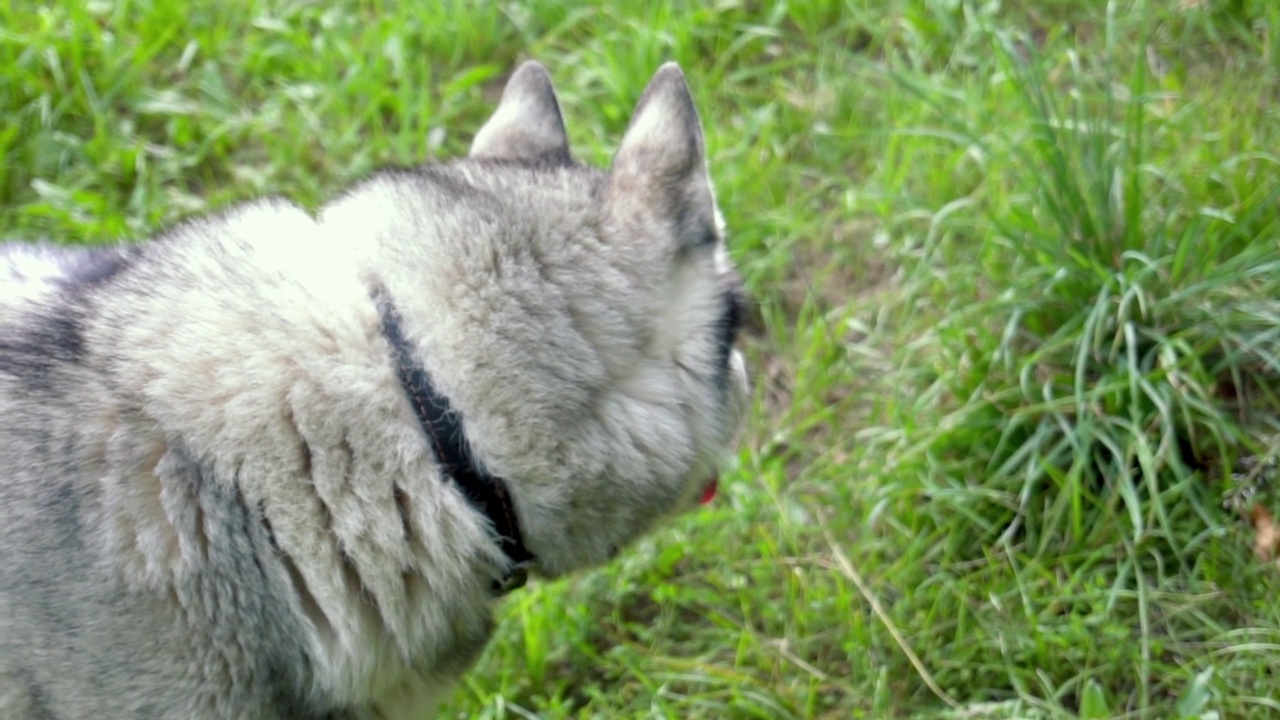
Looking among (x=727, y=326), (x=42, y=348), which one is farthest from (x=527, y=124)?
(x=42, y=348)

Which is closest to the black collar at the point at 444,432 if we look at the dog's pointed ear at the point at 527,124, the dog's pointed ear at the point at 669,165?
the dog's pointed ear at the point at 669,165

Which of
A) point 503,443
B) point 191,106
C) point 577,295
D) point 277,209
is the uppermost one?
point 191,106

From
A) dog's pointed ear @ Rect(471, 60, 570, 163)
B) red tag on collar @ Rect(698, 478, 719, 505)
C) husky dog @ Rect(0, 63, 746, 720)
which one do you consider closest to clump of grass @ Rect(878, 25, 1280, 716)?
red tag on collar @ Rect(698, 478, 719, 505)

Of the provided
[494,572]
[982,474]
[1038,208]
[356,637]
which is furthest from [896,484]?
[356,637]

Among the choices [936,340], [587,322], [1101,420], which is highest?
[587,322]

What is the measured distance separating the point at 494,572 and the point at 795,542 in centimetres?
124

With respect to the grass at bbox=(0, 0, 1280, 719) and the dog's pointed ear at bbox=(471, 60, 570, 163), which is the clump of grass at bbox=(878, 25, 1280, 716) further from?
the dog's pointed ear at bbox=(471, 60, 570, 163)

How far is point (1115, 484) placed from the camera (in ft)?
9.71

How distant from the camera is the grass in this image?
2893 mm

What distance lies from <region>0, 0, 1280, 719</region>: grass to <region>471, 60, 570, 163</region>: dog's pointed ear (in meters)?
1.19

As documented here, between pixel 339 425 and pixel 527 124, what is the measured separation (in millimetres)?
859

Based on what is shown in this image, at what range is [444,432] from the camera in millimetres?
2016

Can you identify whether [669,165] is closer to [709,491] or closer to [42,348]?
[709,491]

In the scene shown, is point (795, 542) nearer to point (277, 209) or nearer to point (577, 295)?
point (577, 295)
